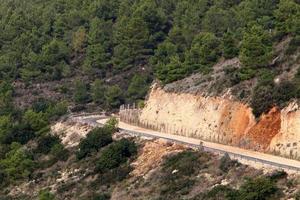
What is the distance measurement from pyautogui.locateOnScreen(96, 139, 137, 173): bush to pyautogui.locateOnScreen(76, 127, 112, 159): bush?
4472 mm

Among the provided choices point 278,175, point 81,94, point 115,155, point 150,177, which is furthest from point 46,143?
point 278,175

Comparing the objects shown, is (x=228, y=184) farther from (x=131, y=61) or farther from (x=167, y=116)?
(x=131, y=61)

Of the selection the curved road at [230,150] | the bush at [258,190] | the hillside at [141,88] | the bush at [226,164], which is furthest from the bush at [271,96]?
the bush at [258,190]

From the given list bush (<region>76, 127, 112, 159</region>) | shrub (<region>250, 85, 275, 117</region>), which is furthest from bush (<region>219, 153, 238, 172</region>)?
bush (<region>76, 127, 112, 159</region>)

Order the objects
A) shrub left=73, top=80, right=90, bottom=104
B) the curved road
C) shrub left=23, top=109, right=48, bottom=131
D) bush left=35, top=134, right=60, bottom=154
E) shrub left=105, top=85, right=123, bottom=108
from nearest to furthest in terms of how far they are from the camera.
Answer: the curved road
bush left=35, top=134, right=60, bottom=154
shrub left=23, top=109, right=48, bottom=131
shrub left=105, top=85, right=123, bottom=108
shrub left=73, top=80, right=90, bottom=104

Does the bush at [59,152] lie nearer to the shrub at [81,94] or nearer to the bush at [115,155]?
the bush at [115,155]

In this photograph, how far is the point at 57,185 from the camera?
3300 inches

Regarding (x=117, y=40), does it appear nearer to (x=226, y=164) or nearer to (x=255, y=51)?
(x=255, y=51)

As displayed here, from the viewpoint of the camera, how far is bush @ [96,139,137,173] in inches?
3172

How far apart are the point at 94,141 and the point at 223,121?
49.8 ft

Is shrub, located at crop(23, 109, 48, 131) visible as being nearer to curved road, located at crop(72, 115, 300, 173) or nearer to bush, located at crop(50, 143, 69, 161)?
curved road, located at crop(72, 115, 300, 173)

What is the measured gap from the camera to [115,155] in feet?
266

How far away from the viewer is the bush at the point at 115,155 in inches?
3172

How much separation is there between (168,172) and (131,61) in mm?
54482
